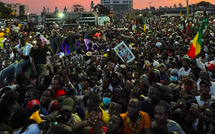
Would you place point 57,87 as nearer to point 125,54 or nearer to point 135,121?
point 135,121

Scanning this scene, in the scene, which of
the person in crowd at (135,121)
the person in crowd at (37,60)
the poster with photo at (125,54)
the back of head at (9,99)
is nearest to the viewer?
the person in crowd at (135,121)

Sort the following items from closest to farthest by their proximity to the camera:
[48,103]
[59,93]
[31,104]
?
1. [31,104]
2. [48,103]
3. [59,93]

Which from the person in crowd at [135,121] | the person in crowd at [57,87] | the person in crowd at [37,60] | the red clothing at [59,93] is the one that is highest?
the person in crowd at [37,60]

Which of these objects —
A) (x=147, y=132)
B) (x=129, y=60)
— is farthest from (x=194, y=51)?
(x=147, y=132)

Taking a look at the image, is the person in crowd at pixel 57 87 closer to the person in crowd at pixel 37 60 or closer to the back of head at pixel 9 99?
the back of head at pixel 9 99

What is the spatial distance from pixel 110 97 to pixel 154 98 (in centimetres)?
124

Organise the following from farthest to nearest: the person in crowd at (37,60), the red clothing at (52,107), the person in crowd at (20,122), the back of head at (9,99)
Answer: the person in crowd at (37,60), the red clothing at (52,107), the back of head at (9,99), the person in crowd at (20,122)

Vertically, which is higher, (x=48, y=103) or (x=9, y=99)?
(x=9, y=99)

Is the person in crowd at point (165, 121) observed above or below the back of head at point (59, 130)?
below

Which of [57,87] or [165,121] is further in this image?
[57,87]

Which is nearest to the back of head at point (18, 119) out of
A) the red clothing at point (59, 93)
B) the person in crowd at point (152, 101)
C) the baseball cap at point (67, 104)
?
the baseball cap at point (67, 104)

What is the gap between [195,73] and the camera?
7.16m

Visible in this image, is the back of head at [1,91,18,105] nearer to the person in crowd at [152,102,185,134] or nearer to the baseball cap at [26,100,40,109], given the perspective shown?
the baseball cap at [26,100,40,109]

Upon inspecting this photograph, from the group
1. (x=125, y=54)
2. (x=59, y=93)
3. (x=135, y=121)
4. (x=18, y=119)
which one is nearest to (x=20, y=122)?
(x=18, y=119)
